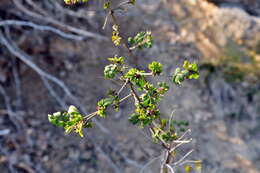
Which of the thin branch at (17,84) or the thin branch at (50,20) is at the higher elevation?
the thin branch at (50,20)

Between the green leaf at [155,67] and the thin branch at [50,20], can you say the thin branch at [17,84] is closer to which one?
the thin branch at [50,20]

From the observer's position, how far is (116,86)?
3.08m

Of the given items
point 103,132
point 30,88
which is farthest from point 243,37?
point 30,88

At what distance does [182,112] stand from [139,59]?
59cm

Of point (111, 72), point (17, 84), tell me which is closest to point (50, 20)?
point (17, 84)

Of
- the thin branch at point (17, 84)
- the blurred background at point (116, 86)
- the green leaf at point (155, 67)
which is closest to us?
the green leaf at point (155, 67)

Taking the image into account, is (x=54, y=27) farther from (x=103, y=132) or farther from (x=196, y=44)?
(x=196, y=44)

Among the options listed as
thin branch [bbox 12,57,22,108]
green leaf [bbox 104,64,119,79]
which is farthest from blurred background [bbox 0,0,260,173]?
green leaf [bbox 104,64,119,79]

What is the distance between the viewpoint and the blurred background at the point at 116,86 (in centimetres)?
289

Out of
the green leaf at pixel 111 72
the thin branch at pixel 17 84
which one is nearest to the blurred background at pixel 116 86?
the thin branch at pixel 17 84

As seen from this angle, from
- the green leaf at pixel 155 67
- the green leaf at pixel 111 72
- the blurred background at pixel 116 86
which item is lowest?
the green leaf at pixel 155 67

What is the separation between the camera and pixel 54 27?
3.19 metres

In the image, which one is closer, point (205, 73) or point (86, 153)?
point (86, 153)

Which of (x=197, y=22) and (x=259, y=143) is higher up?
(x=197, y=22)
